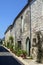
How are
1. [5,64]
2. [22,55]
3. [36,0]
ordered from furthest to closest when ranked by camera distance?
[22,55], [36,0], [5,64]

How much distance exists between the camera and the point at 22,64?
18891 millimetres

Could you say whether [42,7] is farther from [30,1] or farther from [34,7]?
[30,1]

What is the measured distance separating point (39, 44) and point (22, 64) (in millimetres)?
2233

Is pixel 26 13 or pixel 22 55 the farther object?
pixel 26 13

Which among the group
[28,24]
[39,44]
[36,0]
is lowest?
[39,44]

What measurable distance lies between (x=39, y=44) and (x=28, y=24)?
6.77 m

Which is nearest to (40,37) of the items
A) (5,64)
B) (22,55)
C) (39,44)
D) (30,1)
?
(39,44)

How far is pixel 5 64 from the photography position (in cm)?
1853

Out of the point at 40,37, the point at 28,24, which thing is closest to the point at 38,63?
the point at 40,37

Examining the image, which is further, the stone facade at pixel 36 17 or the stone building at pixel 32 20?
the stone building at pixel 32 20

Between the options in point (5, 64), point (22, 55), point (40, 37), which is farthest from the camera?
point (22, 55)

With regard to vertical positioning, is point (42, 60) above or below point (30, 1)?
below

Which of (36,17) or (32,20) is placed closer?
(36,17)

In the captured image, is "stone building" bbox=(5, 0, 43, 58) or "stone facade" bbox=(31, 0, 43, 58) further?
"stone building" bbox=(5, 0, 43, 58)
